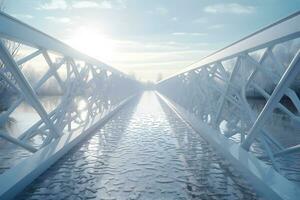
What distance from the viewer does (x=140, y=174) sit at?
4.20 meters

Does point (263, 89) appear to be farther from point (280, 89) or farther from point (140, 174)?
point (140, 174)

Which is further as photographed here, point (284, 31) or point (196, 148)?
point (196, 148)

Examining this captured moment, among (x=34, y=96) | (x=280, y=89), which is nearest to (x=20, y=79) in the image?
(x=34, y=96)

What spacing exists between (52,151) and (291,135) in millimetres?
5691

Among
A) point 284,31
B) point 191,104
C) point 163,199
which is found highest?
point 284,31

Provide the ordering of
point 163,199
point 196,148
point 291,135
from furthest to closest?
1. point 291,135
2. point 196,148
3. point 163,199

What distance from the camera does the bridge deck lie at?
353 centimetres

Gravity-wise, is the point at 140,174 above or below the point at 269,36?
below

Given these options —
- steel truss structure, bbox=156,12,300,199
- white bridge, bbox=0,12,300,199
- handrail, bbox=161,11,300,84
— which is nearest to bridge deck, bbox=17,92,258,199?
white bridge, bbox=0,12,300,199

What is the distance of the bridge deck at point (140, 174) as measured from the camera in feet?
11.6

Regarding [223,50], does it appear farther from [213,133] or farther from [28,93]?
[28,93]

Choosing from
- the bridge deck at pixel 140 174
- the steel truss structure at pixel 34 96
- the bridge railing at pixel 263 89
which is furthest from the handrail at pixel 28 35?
the bridge railing at pixel 263 89

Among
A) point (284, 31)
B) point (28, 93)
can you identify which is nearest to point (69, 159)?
point (28, 93)

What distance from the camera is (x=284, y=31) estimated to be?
11.3ft
